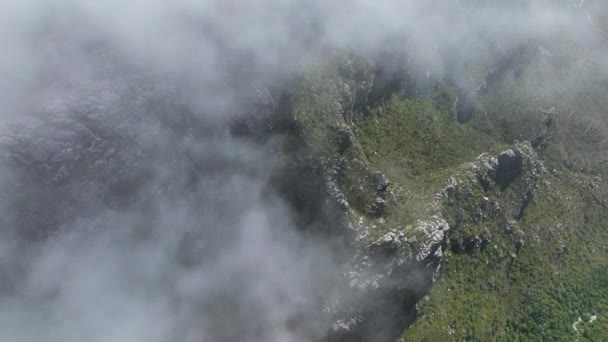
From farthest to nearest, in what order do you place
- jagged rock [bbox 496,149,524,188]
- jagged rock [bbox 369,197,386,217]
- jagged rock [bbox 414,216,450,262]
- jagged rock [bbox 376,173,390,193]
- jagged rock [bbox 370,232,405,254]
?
jagged rock [bbox 496,149,524,188] < jagged rock [bbox 376,173,390,193] < jagged rock [bbox 369,197,386,217] < jagged rock [bbox 414,216,450,262] < jagged rock [bbox 370,232,405,254]

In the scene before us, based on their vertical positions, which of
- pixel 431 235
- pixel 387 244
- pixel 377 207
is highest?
pixel 377 207

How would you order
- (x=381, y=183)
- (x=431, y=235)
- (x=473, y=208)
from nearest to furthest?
(x=431, y=235) < (x=381, y=183) < (x=473, y=208)

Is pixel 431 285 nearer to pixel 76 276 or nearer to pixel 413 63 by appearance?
pixel 413 63

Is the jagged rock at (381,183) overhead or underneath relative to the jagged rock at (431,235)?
overhead

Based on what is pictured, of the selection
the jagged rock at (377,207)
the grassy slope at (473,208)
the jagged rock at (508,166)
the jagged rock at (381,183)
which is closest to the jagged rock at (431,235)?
the grassy slope at (473,208)

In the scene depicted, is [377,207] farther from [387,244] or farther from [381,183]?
[387,244]

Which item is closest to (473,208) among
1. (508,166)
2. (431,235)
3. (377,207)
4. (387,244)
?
(431,235)

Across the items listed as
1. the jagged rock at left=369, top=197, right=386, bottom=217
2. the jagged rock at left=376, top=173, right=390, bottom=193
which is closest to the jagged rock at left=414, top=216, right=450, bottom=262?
the jagged rock at left=369, top=197, right=386, bottom=217

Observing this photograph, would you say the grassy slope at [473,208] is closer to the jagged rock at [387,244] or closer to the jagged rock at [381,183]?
the jagged rock at [381,183]

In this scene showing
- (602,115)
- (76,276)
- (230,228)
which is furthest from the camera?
(602,115)

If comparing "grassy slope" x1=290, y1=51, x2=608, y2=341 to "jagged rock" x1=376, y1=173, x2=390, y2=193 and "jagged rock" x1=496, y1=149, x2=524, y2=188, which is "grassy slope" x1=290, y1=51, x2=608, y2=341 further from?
"jagged rock" x1=496, y1=149, x2=524, y2=188

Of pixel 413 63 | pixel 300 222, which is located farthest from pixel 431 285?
pixel 413 63
